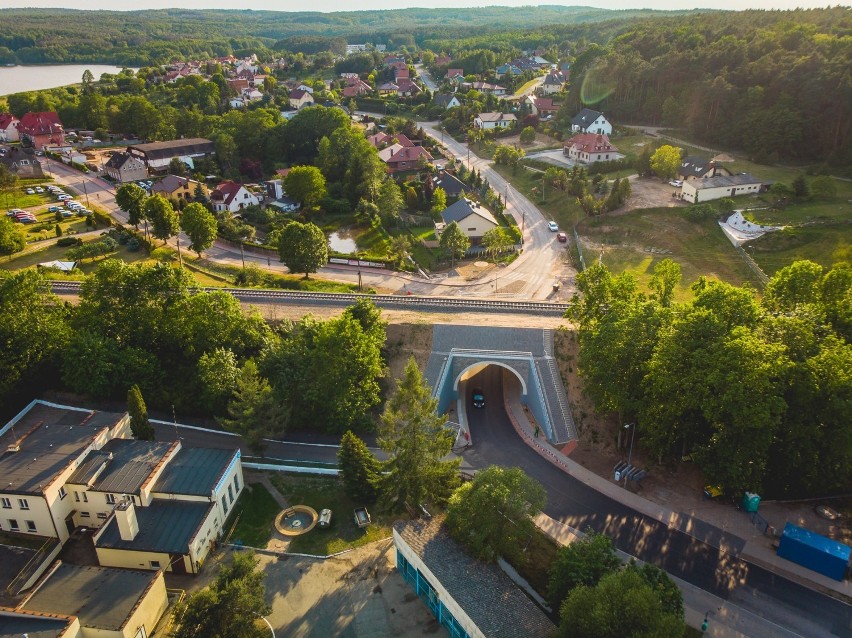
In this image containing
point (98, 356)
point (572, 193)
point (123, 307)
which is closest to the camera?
point (98, 356)

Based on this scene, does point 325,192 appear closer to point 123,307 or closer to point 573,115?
point 123,307

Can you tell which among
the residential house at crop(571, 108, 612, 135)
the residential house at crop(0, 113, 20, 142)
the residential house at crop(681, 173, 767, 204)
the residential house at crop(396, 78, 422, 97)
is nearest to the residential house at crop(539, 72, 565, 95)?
the residential house at crop(396, 78, 422, 97)

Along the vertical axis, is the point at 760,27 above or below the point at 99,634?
above

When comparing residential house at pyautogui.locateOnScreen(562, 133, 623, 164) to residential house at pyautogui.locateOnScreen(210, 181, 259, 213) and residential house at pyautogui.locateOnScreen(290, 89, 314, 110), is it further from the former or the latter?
residential house at pyautogui.locateOnScreen(290, 89, 314, 110)

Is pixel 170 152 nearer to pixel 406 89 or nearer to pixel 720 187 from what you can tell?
pixel 406 89

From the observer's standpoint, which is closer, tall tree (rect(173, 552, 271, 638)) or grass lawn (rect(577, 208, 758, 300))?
tall tree (rect(173, 552, 271, 638))

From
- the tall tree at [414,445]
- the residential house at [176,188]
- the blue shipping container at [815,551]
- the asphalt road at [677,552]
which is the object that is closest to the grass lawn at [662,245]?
the asphalt road at [677,552]

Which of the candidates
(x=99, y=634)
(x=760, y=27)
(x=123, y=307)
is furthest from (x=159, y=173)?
(x=760, y=27)
